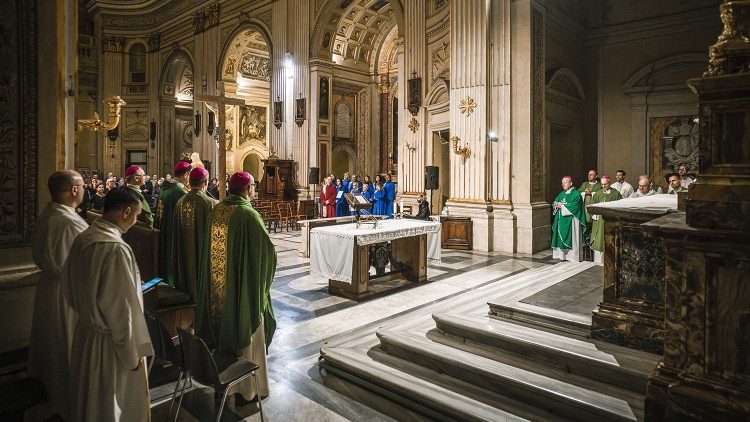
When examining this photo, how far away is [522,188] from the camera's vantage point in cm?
1004

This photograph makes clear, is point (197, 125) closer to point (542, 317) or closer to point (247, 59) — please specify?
point (247, 59)

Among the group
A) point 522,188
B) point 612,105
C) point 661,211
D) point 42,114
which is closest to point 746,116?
point 661,211

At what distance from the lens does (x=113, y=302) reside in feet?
7.55

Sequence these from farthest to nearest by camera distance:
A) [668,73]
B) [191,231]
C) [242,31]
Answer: [242,31], [668,73], [191,231]

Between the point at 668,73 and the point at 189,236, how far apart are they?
1220 cm

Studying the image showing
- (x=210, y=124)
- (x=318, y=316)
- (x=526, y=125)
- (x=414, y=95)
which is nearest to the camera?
(x=318, y=316)

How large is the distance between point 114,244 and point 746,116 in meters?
3.07

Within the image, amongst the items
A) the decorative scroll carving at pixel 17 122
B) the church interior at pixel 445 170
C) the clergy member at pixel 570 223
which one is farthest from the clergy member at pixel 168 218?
the clergy member at pixel 570 223

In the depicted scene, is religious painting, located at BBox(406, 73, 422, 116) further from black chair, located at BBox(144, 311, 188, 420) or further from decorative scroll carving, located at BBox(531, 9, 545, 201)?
black chair, located at BBox(144, 311, 188, 420)

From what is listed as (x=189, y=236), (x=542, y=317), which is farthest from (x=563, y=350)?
(x=189, y=236)

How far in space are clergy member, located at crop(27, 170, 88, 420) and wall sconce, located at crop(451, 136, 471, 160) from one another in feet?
28.1

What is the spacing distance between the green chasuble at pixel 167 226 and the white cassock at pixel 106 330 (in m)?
2.44

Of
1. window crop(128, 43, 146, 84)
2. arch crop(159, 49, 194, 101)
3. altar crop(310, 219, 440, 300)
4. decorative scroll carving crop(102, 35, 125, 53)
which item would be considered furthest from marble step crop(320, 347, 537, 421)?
decorative scroll carving crop(102, 35, 125, 53)

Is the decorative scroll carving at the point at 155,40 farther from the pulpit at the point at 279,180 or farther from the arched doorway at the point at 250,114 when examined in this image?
the pulpit at the point at 279,180
